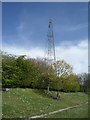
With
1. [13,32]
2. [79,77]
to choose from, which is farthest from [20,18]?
[79,77]

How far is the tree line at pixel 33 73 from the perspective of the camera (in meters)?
5.02

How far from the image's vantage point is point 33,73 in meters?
6.06

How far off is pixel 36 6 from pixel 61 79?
12.7 feet

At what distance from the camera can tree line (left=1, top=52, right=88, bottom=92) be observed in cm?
502

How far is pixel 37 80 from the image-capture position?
6.24 meters

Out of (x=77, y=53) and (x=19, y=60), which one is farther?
(x=19, y=60)

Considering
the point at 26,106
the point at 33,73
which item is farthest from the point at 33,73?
the point at 26,106

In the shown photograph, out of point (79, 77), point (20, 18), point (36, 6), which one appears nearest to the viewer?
point (36, 6)

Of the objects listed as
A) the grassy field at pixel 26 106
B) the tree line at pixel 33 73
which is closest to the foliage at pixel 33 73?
the tree line at pixel 33 73

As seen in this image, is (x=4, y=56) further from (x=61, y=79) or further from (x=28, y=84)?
(x=61, y=79)

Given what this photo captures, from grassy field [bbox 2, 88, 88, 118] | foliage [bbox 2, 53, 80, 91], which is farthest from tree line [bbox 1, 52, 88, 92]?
grassy field [bbox 2, 88, 88, 118]

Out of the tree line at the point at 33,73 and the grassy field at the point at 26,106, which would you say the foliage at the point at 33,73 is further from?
the grassy field at the point at 26,106

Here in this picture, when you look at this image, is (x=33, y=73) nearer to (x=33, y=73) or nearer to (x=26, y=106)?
(x=33, y=73)

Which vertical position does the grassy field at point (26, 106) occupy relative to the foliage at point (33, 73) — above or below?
below
